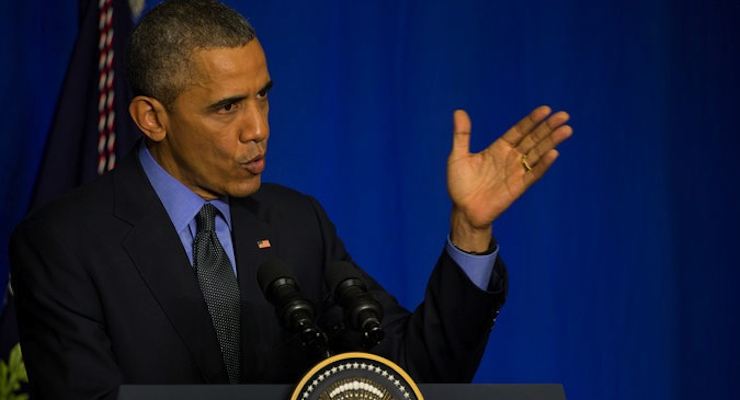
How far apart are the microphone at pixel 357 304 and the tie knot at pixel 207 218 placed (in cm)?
61

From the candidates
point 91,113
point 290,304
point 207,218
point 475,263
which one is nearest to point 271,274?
point 290,304

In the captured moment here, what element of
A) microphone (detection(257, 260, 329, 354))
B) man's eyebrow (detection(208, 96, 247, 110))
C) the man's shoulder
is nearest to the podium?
microphone (detection(257, 260, 329, 354))

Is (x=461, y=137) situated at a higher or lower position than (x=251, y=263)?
higher

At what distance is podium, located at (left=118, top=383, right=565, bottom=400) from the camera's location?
1522 mm

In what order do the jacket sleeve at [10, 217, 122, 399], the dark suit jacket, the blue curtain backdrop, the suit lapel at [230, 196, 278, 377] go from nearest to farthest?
the jacket sleeve at [10, 217, 122, 399]
the dark suit jacket
the suit lapel at [230, 196, 278, 377]
the blue curtain backdrop

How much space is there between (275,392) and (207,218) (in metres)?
0.78

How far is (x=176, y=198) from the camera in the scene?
227 cm

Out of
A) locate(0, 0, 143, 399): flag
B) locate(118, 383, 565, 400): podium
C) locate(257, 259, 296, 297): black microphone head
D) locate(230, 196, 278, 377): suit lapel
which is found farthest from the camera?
locate(0, 0, 143, 399): flag

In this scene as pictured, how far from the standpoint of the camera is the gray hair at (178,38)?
2211mm

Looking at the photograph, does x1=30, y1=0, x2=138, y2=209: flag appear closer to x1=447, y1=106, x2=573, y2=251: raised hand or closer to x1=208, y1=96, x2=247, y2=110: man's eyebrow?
x1=208, y1=96, x2=247, y2=110: man's eyebrow

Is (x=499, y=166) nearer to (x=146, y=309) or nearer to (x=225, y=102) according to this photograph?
(x=225, y=102)

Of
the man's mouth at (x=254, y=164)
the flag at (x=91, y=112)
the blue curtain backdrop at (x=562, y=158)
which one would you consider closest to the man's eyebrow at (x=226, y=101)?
the man's mouth at (x=254, y=164)

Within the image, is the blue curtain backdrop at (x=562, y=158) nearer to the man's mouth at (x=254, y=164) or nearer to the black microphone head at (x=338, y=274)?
the man's mouth at (x=254, y=164)

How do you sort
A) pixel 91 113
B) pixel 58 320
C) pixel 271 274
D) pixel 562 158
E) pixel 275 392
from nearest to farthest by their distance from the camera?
1. pixel 275 392
2. pixel 271 274
3. pixel 58 320
4. pixel 91 113
5. pixel 562 158
